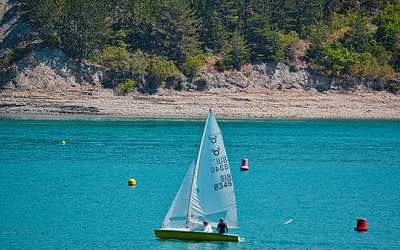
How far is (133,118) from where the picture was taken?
125 m

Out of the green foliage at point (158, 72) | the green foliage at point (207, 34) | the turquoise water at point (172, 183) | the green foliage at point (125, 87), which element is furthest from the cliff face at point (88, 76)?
the turquoise water at point (172, 183)

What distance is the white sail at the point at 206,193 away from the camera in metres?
45.1

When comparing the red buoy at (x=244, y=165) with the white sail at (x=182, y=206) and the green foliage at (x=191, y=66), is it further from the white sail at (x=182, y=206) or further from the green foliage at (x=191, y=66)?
the green foliage at (x=191, y=66)

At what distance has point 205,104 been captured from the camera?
129 metres

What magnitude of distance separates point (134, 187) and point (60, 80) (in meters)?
67.0

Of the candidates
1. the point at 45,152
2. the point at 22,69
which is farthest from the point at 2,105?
the point at 45,152

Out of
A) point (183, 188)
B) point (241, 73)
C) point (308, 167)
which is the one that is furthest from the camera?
point (241, 73)

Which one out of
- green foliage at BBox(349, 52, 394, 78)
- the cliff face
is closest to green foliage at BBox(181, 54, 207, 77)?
Result: the cliff face

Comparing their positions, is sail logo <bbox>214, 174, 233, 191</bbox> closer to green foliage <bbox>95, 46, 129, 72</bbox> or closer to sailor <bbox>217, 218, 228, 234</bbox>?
sailor <bbox>217, 218, 228, 234</bbox>

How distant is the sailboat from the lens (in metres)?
45.1

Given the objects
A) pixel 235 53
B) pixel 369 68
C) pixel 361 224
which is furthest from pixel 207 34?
pixel 361 224

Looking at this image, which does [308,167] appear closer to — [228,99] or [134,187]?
[134,187]

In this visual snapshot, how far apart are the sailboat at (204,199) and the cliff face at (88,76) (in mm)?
84700

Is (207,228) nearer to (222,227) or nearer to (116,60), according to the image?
(222,227)
